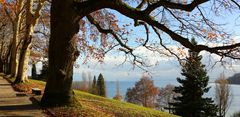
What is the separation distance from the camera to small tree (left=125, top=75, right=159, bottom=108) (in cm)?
10731

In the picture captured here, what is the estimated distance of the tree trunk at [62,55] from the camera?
15.3 meters

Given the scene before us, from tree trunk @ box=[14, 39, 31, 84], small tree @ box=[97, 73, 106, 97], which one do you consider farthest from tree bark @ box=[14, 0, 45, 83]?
small tree @ box=[97, 73, 106, 97]

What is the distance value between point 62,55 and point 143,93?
93296mm

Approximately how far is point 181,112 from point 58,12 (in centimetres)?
3685

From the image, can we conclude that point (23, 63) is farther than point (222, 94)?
No

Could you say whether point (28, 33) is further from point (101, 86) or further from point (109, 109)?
point (101, 86)

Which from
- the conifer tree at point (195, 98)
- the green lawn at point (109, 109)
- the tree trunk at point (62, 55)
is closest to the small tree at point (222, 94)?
the conifer tree at point (195, 98)

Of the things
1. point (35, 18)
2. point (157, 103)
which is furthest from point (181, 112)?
point (157, 103)

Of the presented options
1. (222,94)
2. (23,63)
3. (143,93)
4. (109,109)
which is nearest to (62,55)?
(109,109)

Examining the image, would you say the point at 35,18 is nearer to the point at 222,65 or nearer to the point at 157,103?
the point at 222,65

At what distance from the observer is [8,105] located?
53.9 ft

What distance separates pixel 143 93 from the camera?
107750 mm

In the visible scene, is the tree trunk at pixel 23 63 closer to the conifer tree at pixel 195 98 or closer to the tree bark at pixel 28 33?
the tree bark at pixel 28 33

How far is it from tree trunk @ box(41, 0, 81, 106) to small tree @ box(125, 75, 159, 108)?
91.6m
